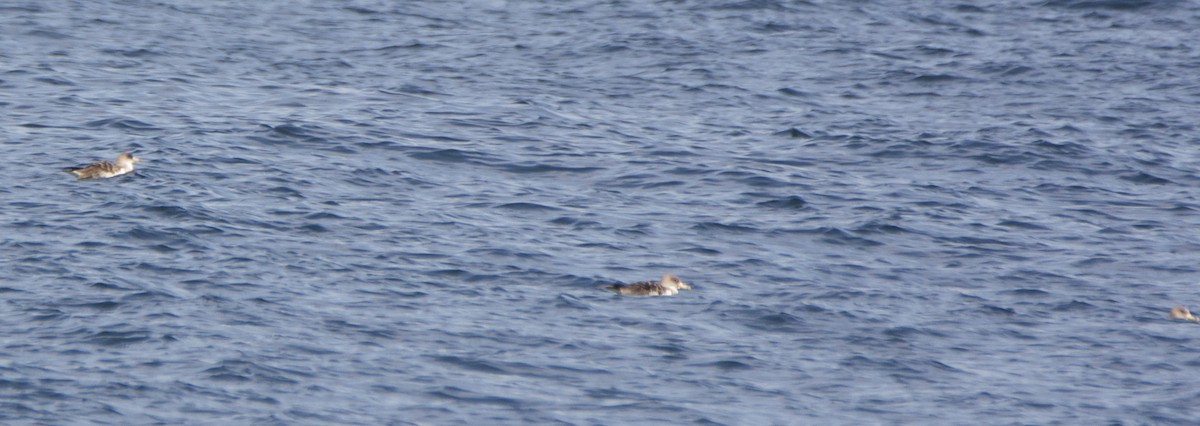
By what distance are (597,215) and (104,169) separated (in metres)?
7.04

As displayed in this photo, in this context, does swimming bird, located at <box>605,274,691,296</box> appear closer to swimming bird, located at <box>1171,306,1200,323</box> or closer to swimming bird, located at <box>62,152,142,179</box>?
Answer: swimming bird, located at <box>1171,306,1200,323</box>

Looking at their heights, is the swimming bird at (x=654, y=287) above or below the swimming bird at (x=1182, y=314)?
above

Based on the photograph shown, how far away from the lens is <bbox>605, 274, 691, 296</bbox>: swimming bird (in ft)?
62.5

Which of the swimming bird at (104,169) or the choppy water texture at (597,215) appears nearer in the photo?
the choppy water texture at (597,215)

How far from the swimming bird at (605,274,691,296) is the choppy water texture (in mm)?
137

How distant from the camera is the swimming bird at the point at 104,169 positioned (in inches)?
885

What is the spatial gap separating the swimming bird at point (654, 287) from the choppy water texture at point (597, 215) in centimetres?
14

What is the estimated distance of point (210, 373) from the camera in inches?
631

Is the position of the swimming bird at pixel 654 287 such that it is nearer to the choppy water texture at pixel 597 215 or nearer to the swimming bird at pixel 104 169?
the choppy water texture at pixel 597 215

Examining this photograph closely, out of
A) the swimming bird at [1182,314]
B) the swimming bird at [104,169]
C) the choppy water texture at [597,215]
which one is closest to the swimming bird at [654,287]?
the choppy water texture at [597,215]

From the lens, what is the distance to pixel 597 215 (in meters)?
22.9

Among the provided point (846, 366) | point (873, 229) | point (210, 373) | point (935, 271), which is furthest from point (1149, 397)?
point (210, 373)

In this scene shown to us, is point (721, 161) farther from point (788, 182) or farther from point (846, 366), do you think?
point (846, 366)

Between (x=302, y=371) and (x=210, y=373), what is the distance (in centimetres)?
92
